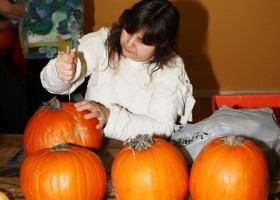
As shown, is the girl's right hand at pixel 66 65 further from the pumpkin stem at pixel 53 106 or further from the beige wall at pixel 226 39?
the beige wall at pixel 226 39

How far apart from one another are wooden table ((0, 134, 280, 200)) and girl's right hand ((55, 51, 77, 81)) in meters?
0.23

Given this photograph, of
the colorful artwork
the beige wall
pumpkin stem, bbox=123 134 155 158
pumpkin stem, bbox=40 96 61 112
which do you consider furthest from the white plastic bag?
the beige wall

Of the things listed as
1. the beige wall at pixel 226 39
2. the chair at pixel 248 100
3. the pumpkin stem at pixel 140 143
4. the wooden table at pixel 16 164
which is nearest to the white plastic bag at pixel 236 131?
the wooden table at pixel 16 164

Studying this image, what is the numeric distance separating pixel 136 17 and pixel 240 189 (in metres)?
0.62

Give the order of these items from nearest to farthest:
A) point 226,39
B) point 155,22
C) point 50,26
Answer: point 155,22
point 50,26
point 226,39

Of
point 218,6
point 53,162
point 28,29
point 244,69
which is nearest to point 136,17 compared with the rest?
point 53,162

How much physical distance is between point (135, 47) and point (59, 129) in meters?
0.39

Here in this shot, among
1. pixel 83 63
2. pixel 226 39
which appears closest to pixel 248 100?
pixel 83 63

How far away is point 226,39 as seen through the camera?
310 cm

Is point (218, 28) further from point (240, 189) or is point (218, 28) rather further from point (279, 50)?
point (240, 189)

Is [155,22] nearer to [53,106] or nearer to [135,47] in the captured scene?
[135,47]

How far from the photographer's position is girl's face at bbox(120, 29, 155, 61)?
112 centimetres

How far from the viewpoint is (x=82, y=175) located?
735 mm

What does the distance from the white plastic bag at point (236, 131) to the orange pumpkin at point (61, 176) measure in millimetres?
268
